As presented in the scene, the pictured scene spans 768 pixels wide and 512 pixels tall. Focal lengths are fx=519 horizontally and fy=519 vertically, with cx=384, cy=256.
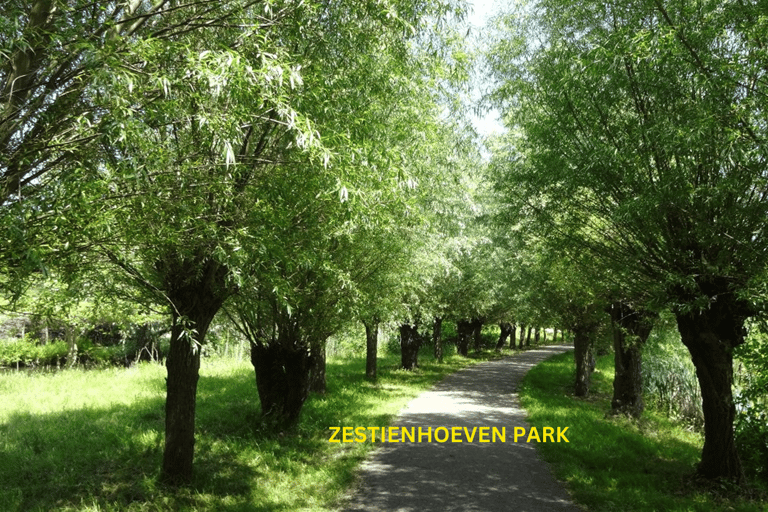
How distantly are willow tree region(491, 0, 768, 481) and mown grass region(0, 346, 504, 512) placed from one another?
217 inches

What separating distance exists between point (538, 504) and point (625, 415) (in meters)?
7.31

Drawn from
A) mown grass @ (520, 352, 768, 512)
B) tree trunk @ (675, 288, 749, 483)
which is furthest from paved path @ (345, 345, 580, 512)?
tree trunk @ (675, 288, 749, 483)

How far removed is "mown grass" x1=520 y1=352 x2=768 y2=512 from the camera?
6988mm

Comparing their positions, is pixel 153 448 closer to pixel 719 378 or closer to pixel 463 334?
pixel 719 378

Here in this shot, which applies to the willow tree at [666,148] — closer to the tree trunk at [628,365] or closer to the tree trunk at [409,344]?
the tree trunk at [628,365]

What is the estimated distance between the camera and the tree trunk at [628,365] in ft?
42.3

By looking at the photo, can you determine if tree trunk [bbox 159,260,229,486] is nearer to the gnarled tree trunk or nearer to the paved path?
the paved path

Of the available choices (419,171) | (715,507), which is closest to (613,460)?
(715,507)

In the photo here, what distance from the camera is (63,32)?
369 cm

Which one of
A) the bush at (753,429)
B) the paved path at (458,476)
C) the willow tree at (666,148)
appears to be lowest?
the paved path at (458,476)

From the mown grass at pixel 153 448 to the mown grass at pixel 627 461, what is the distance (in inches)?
136

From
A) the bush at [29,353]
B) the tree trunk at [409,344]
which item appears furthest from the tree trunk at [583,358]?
the bush at [29,353]

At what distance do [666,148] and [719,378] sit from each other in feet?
13.4

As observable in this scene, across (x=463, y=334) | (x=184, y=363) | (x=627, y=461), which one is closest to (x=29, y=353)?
(x=184, y=363)
